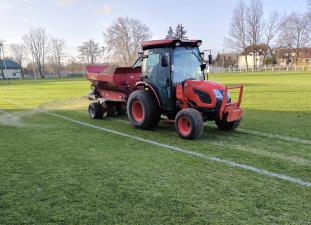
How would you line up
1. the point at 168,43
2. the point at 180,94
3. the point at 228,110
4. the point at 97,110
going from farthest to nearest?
the point at 97,110, the point at 168,43, the point at 180,94, the point at 228,110

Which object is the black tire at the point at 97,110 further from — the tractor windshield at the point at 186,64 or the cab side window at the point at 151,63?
the tractor windshield at the point at 186,64

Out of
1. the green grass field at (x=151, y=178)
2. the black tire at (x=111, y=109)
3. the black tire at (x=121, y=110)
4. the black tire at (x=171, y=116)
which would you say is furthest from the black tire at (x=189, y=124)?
the black tire at (x=121, y=110)

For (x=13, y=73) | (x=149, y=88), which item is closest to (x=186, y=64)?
(x=149, y=88)

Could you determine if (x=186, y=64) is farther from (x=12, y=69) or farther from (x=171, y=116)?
(x=12, y=69)

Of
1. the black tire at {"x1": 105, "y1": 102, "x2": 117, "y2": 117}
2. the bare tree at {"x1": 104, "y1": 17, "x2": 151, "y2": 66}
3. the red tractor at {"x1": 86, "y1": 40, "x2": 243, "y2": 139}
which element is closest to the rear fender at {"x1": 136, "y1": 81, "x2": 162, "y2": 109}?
the red tractor at {"x1": 86, "y1": 40, "x2": 243, "y2": 139}

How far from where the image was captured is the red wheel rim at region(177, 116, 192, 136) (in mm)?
7890

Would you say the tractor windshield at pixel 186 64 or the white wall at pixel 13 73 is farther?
the white wall at pixel 13 73

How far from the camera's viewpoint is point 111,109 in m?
11.6

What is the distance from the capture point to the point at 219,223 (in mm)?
Answer: 3809

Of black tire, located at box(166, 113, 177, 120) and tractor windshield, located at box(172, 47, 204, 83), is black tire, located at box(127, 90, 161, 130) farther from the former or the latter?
tractor windshield, located at box(172, 47, 204, 83)

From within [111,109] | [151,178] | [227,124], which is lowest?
[151,178]

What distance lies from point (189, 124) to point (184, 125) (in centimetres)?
16

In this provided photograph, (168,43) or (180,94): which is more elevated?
(168,43)

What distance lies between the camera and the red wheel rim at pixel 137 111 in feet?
30.1
